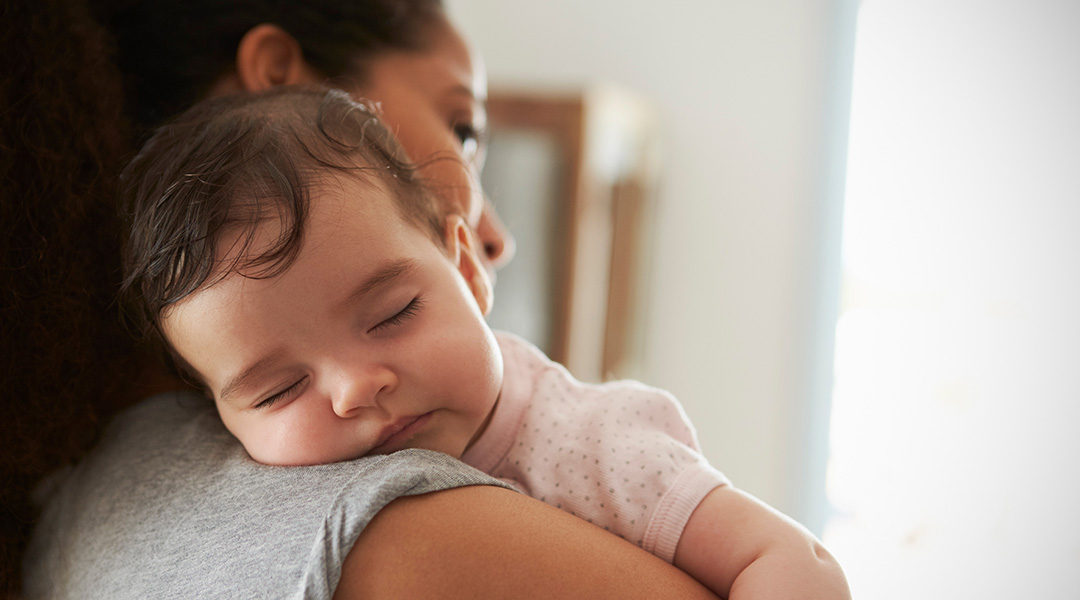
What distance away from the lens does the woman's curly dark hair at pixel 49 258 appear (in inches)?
27.3

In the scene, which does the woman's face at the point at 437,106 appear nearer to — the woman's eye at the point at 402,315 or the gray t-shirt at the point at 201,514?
the woman's eye at the point at 402,315

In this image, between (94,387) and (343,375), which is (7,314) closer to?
(94,387)

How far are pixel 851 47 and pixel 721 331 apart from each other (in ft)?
3.92

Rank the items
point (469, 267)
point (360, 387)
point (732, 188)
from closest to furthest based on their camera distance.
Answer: point (360, 387)
point (469, 267)
point (732, 188)

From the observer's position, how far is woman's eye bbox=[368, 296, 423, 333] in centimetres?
70

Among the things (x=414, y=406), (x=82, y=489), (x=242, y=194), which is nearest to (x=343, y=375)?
(x=414, y=406)

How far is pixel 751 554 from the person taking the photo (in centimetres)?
62

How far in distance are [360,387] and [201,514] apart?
161 mm

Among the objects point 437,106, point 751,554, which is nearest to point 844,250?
point 437,106

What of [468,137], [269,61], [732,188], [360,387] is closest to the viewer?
[360,387]

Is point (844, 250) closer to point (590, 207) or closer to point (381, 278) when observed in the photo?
point (590, 207)

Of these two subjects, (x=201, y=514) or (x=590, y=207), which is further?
(x=590, y=207)

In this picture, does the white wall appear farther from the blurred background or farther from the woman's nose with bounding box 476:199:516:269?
the woman's nose with bounding box 476:199:516:269

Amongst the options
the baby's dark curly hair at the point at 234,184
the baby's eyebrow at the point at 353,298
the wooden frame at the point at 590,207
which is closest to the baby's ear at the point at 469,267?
the baby's dark curly hair at the point at 234,184
